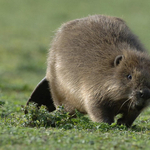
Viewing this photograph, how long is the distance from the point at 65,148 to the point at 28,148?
1.24ft

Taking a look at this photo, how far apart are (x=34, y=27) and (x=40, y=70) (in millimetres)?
9307

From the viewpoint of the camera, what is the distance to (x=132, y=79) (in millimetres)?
5656

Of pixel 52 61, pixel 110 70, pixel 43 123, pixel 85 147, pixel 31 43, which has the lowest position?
pixel 85 147

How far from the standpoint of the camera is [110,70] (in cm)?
602

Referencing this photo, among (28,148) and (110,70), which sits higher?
(110,70)

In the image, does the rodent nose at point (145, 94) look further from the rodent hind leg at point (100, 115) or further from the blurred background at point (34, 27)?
the blurred background at point (34, 27)

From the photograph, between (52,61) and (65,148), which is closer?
(65,148)

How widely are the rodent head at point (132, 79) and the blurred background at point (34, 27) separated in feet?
11.6

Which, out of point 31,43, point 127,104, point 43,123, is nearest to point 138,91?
point 127,104

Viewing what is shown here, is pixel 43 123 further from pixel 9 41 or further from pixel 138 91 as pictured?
pixel 9 41

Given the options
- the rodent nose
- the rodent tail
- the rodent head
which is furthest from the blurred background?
the rodent nose

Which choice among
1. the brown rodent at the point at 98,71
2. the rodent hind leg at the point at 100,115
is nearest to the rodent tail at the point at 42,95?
the brown rodent at the point at 98,71

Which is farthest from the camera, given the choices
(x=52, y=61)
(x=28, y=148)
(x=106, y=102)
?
(x=52, y=61)

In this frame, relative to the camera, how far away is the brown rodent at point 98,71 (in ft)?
18.9
